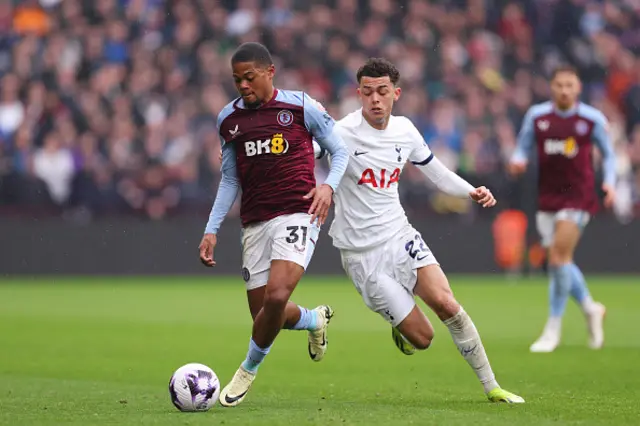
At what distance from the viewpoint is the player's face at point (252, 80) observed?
319 inches

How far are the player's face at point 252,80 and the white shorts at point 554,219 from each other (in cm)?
524

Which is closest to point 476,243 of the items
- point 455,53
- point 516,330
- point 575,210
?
point 455,53

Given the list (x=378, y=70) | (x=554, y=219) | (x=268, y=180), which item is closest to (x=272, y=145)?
(x=268, y=180)

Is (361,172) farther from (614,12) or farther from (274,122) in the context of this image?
(614,12)

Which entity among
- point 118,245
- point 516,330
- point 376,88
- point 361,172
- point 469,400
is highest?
point 376,88

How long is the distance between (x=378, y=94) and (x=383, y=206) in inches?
31.4

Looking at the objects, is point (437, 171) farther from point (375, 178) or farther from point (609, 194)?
point (609, 194)

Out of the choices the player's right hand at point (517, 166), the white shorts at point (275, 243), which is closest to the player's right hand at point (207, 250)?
the white shorts at point (275, 243)

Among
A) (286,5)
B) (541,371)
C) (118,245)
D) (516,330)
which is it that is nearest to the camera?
(541,371)

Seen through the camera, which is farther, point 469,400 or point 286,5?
point 286,5

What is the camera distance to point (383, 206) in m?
8.88

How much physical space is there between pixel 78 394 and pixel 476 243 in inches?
572

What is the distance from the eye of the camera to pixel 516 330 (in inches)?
559

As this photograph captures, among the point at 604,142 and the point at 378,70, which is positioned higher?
the point at 378,70
